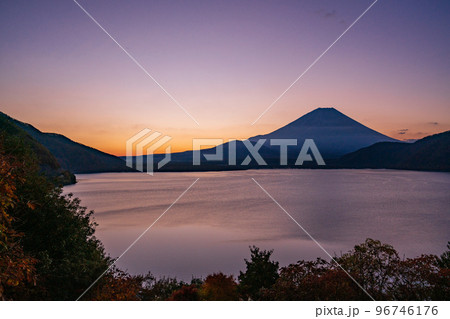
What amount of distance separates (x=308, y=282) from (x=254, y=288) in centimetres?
251

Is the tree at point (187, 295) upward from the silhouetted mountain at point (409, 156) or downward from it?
downward

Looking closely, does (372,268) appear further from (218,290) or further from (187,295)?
(187,295)

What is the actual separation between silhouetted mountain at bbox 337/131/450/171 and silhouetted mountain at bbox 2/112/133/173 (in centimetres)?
8263

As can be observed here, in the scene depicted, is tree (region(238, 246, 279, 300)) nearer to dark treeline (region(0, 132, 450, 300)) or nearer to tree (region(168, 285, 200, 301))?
dark treeline (region(0, 132, 450, 300))

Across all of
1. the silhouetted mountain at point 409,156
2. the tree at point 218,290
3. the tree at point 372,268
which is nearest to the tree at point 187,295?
the tree at point 218,290

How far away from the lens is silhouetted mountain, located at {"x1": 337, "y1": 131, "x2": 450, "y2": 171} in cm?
10629

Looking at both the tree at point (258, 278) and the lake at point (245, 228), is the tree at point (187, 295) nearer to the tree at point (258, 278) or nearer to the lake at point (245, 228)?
the tree at point (258, 278)

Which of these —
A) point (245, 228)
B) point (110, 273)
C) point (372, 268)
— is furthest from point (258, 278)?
point (245, 228)

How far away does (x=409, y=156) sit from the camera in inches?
4710

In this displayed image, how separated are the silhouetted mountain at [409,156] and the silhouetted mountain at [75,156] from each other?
271 feet

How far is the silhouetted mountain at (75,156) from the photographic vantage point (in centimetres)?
9256
